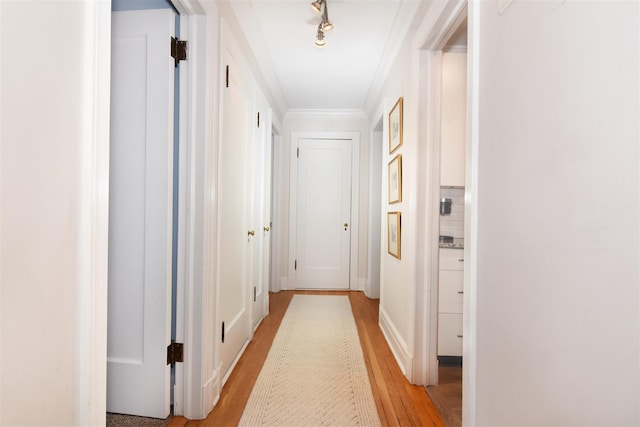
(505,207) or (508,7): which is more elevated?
(508,7)

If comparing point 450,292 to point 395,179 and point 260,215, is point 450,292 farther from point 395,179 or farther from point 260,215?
point 260,215

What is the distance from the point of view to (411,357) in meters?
2.21

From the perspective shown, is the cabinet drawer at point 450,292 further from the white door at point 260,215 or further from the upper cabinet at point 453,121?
the white door at point 260,215

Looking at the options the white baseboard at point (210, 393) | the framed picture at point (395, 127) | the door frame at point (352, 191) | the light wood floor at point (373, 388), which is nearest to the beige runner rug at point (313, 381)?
the light wood floor at point (373, 388)

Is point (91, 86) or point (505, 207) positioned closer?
point (91, 86)

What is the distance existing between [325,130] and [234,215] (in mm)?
2681

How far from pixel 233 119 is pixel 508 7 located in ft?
5.57

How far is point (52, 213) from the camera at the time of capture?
0.79 m

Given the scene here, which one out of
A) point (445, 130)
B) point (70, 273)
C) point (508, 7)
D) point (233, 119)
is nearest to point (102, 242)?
point (70, 273)

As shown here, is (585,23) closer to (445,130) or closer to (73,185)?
(73,185)

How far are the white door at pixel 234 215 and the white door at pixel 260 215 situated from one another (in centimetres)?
16

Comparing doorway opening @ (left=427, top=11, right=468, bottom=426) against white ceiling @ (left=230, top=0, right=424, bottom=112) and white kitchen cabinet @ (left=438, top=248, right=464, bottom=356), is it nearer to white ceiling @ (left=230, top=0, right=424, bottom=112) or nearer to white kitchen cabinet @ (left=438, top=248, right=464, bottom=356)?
white kitchen cabinet @ (left=438, top=248, right=464, bottom=356)

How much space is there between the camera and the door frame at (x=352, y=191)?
4.69 metres

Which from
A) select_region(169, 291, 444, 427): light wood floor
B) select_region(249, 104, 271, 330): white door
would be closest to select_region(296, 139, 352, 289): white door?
select_region(249, 104, 271, 330): white door
